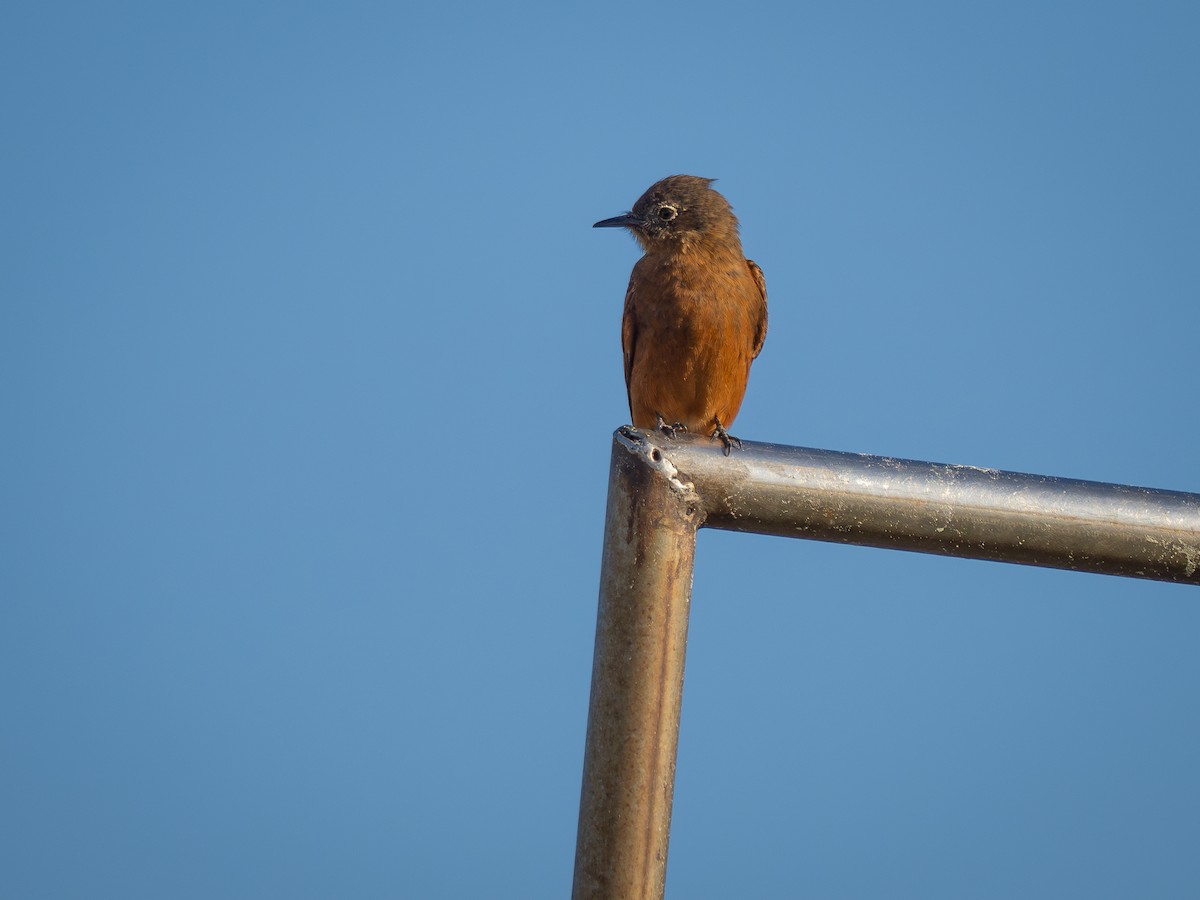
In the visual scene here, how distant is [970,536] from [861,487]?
0.15 metres

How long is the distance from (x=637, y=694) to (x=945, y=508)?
43cm

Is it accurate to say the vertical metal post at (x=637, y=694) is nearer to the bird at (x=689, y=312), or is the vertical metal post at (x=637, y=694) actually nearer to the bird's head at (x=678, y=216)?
the bird at (x=689, y=312)

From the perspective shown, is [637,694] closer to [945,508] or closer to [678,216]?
[945,508]

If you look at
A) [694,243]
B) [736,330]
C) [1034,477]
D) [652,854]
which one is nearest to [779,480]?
[1034,477]

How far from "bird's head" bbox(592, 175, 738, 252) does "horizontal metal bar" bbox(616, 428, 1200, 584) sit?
13.8 ft

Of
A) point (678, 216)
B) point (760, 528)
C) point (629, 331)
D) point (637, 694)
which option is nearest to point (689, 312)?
point (629, 331)

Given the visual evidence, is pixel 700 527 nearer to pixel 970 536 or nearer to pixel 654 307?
pixel 970 536

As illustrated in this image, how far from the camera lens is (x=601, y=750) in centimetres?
146

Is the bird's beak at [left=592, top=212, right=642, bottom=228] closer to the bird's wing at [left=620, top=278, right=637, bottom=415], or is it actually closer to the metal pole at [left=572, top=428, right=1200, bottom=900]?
the bird's wing at [left=620, top=278, right=637, bottom=415]

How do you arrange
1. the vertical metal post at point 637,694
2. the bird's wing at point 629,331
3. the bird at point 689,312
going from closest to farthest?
the vertical metal post at point 637,694 < the bird at point 689,312 < the bird's wing at point 629,331

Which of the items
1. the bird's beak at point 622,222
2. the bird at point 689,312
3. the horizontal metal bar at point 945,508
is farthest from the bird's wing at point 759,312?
the horizontal metal bar at point 945,508

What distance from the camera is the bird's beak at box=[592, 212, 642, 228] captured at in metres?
5.92

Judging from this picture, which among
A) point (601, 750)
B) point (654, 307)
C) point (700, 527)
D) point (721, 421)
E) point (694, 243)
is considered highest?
point (694, 243)

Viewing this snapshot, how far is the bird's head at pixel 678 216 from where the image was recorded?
5.75 m
